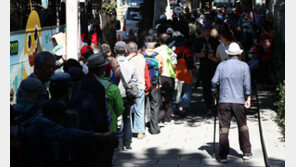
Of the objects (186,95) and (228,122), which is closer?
(228,122)

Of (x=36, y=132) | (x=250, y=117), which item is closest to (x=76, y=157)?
(x=36, y=132)

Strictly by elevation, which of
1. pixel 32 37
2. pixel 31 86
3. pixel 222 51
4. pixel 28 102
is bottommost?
pixel 28 102

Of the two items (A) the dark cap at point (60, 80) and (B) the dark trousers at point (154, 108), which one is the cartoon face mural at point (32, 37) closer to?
(B) the dark trousers at point (154, 108)

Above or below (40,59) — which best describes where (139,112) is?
below

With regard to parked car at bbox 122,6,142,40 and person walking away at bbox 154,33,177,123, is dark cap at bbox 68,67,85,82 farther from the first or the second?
parked car at bbox 122,6,142,40

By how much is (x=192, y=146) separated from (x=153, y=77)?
1607 millimetres

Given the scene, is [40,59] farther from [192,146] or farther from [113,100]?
[192,146]

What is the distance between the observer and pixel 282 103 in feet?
33.0

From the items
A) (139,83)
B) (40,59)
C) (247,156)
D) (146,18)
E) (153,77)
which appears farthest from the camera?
(146,18)

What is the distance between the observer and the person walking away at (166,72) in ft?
35.6

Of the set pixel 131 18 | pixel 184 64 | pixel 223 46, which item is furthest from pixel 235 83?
pixel 131 18

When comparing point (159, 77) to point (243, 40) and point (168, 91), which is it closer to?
point (168, 91)

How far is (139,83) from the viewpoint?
9.48m

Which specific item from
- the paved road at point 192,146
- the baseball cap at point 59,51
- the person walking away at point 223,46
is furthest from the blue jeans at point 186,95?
the baseball cap at point 59,51
